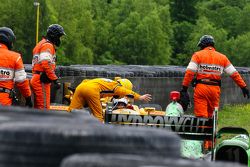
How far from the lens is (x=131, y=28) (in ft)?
250

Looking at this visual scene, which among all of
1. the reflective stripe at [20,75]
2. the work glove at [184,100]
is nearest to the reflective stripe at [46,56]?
the reflective stripe at [20,75]

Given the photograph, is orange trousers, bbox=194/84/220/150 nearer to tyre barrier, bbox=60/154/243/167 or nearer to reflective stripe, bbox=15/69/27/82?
reflective stripe, bbox=15/69/27/82

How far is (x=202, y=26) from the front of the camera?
81125 millimetres

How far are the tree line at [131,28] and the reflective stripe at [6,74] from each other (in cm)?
4997

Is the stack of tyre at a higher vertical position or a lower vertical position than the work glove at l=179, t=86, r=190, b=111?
higher

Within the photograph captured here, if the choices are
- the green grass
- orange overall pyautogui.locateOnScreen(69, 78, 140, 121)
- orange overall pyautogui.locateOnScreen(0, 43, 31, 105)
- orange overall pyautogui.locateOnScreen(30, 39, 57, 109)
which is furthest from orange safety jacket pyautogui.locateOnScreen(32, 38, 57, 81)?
the green grass

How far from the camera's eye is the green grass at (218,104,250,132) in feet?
64.8

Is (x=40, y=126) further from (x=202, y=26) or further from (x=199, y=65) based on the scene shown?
(x=202, y=26)

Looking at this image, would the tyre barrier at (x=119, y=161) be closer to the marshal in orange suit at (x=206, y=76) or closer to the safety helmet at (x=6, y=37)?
the safety helmet at (x=6, y=37)

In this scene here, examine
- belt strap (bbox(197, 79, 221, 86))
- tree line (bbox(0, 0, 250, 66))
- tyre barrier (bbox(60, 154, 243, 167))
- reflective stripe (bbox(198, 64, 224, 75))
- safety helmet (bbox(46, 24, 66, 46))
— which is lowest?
tyre barrier (bbox(60, 154, 243, 167))

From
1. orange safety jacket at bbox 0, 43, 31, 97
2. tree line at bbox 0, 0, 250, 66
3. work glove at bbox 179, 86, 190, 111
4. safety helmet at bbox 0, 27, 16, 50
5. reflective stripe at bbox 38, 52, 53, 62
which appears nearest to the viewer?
orange safety jacket at bbox 0, 43, 31, 97

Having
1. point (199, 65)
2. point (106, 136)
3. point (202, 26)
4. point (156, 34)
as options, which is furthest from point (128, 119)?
point (202, 26)

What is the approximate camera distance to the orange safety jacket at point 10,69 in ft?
35.3

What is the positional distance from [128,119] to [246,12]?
249ft
